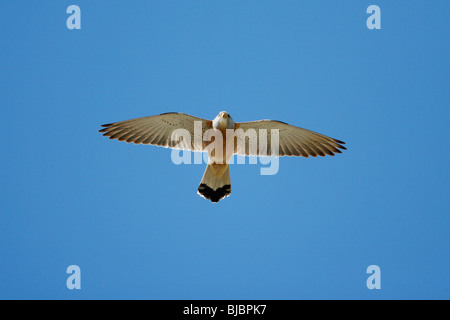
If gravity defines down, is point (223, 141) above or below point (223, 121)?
below

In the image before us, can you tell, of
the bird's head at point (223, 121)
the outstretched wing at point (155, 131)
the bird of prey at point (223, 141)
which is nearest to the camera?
the bird's head at point (223, 121)

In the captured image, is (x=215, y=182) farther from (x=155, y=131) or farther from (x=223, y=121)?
(x=155, y=131)

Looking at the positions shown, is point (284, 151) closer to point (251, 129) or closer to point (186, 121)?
point (251, 129)

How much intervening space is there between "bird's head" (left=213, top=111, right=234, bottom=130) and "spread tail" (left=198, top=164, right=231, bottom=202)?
0.91 metres

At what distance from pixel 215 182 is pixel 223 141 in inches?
35.0

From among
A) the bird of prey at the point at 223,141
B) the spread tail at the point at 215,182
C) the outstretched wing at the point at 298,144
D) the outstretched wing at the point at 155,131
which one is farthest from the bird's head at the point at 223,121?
the spread tail at the point at 215,182

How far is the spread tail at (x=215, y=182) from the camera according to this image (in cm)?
1070

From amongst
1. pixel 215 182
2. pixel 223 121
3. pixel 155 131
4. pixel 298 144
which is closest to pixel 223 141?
pixel 223 121

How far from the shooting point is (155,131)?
36.4ft

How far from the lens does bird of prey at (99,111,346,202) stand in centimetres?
1063

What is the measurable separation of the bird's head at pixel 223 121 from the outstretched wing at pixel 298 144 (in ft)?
2.11

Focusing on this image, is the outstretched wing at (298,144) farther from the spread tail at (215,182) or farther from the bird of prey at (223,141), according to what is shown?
the spread tail at (215,182)
